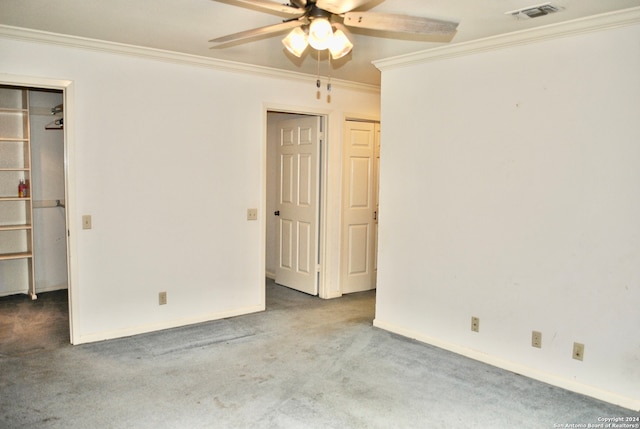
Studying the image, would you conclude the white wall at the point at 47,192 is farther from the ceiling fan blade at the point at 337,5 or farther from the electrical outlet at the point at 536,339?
the electrical outlet at the point at 536,339

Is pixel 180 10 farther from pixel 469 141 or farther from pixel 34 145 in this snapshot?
pixel 34 145

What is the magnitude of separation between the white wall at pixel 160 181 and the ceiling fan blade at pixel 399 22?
2.26m

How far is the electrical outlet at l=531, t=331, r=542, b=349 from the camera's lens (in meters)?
3.23

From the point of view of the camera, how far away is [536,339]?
3246 mm

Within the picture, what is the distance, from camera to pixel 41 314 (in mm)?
4473

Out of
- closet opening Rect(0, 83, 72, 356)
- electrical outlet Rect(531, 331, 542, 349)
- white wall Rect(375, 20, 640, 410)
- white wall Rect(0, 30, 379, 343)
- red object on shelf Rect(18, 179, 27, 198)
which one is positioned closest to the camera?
white wall Rect(375, 20, 640, 410)

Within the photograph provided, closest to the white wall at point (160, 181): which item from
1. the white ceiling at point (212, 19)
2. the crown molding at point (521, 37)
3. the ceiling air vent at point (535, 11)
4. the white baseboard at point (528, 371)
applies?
the white ceiling at point (212, 19)

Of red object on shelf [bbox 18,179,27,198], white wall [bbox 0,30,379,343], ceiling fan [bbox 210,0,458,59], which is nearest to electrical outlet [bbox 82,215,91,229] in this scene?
white wall [bbox 0,30,379,343]

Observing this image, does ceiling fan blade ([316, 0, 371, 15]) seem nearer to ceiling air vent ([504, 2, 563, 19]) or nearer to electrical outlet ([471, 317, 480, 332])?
ceiling air vent ([504, 2, 563, 19])

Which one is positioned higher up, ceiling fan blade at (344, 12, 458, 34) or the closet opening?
ceiling fan blade at (344, 12, 458, 34)

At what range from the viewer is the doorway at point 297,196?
517 centimetres

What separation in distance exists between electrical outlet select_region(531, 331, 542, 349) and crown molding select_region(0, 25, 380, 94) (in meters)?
3.02

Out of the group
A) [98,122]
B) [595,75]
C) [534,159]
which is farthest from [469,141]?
[98,122]

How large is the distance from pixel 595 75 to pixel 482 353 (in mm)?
2022
